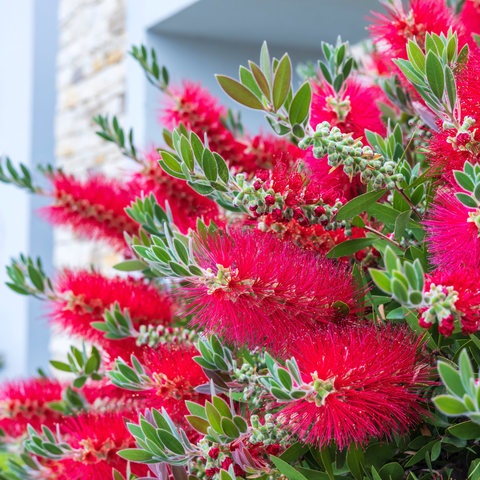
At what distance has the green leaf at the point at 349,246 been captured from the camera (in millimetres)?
372

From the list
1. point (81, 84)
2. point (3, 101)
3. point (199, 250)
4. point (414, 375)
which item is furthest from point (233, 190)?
point (3, 101)

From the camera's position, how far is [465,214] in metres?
0.30

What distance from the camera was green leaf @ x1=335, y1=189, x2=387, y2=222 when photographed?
0.33m

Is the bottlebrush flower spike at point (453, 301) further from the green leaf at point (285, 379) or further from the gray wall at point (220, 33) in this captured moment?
the gray wall at point (220, 33)

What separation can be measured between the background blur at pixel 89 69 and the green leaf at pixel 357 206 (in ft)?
1.43

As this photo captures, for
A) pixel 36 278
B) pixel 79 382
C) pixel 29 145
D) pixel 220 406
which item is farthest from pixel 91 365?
pixel 29 145

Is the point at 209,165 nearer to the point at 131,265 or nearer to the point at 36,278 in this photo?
the point at 131,265

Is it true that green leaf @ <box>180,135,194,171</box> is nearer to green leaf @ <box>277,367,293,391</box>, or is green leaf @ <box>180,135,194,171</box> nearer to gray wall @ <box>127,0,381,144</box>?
green leaf @ <box>277,367,293,391</box>

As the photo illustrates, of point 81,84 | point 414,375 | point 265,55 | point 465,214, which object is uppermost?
point 81,84

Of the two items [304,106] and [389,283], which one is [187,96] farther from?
[389,283]

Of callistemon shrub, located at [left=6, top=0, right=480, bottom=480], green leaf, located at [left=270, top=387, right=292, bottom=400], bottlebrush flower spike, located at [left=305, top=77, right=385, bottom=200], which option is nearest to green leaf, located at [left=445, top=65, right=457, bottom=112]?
callistemon shrub, located at [left=6, top=0, right=480, bottom=480]

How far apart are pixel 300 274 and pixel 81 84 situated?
1.91 metres

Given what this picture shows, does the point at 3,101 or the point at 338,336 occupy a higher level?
the point at 3,101

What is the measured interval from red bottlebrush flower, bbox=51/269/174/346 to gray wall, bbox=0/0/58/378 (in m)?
1.82
